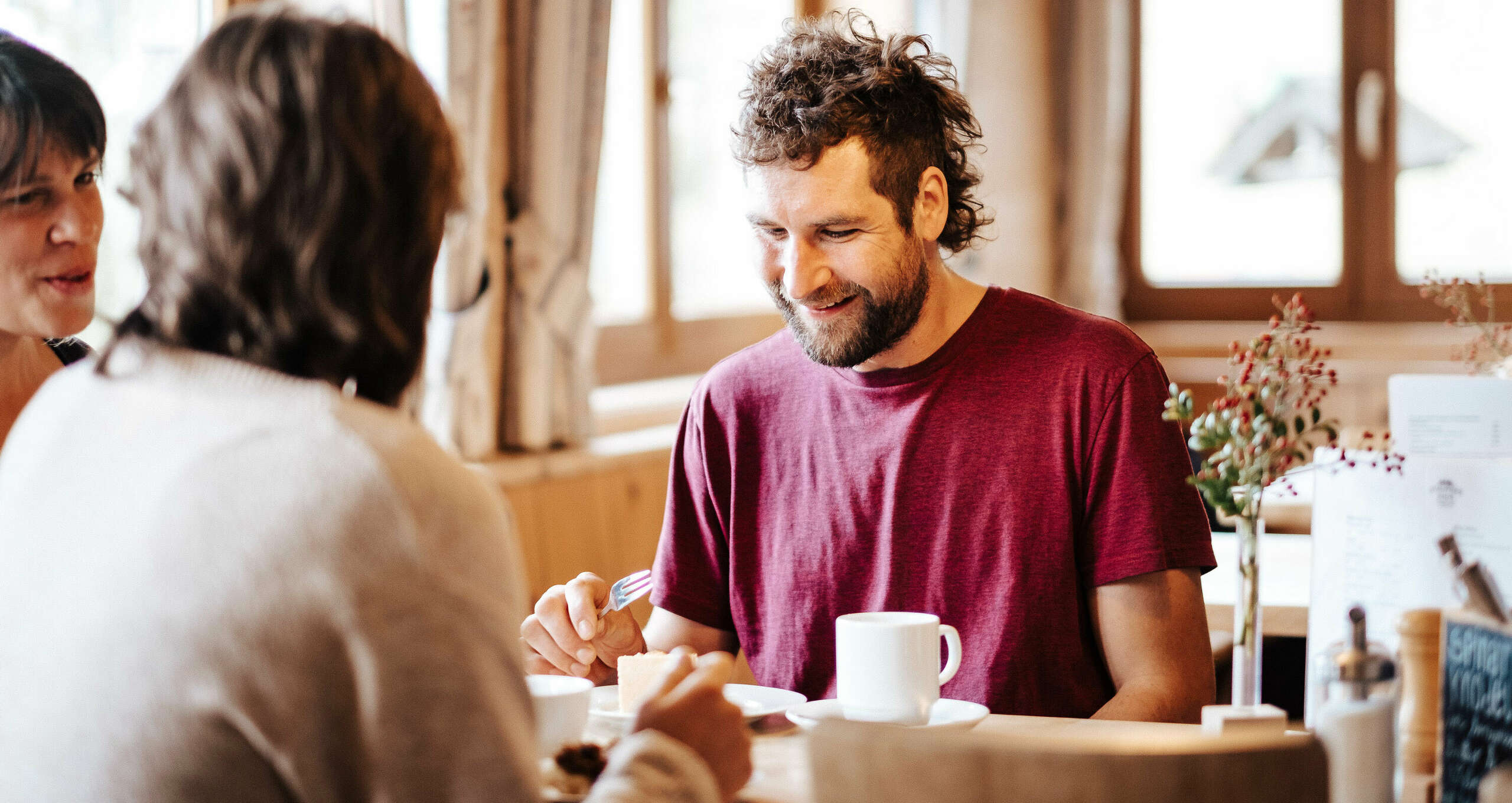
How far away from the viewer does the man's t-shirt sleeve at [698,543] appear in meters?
1.68

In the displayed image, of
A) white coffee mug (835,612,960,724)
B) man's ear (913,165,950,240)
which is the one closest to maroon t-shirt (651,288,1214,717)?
man's ear (913,165,950,240)

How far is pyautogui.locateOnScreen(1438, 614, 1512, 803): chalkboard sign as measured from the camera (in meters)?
0.92

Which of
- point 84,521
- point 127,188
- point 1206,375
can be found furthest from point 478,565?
point 1206,375

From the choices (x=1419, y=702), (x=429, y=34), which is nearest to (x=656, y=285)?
(x=429, y=34)

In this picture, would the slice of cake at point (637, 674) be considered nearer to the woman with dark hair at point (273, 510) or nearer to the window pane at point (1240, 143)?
the woman with dark hair at point (273, 510)

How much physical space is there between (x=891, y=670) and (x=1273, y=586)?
3.32 feet

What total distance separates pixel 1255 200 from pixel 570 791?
4.30m

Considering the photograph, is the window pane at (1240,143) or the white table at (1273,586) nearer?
the white table at (1273,586)

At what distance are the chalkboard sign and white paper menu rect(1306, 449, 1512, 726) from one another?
0.20m

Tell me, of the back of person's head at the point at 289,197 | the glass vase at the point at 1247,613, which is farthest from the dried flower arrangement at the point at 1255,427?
the back of person's head at the point at 289,197

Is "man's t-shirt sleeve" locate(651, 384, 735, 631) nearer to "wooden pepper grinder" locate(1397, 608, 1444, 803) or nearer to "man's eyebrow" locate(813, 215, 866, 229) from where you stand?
"man's eyebrow" locate(813, 215, 866, 229)

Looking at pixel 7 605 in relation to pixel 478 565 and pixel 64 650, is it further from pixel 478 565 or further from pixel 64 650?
pixel 478 565

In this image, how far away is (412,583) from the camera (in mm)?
744

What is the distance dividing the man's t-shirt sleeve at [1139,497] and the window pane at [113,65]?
1494 mm
